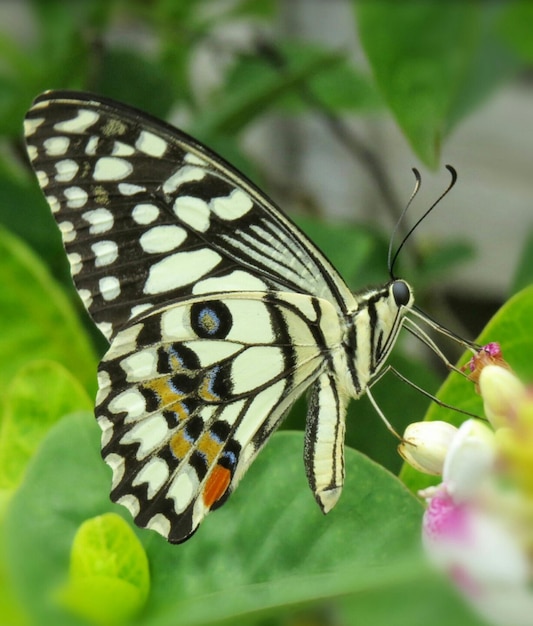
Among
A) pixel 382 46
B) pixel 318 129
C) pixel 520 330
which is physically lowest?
pixel 318 129

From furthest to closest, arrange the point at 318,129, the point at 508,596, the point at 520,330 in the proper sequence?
the point at 318,129 < the point at 520,330 < the point at 508,596

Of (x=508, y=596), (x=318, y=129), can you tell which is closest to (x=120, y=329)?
(x=508, y=596)

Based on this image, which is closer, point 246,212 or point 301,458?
point 301,458

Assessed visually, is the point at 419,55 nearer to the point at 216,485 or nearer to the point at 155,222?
the point at 155,222

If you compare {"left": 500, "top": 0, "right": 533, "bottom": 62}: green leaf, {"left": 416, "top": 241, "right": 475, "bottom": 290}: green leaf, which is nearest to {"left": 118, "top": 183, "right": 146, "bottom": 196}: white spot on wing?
{"left": 500, "top": 0, "right": 533, "bottom": 62}: green leaf

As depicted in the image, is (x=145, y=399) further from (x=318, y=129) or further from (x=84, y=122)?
(x=318, y=129)

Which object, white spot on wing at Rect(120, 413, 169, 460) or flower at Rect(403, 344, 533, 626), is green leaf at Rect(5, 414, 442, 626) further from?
flower at Rect(403, 344, 533, 626)
